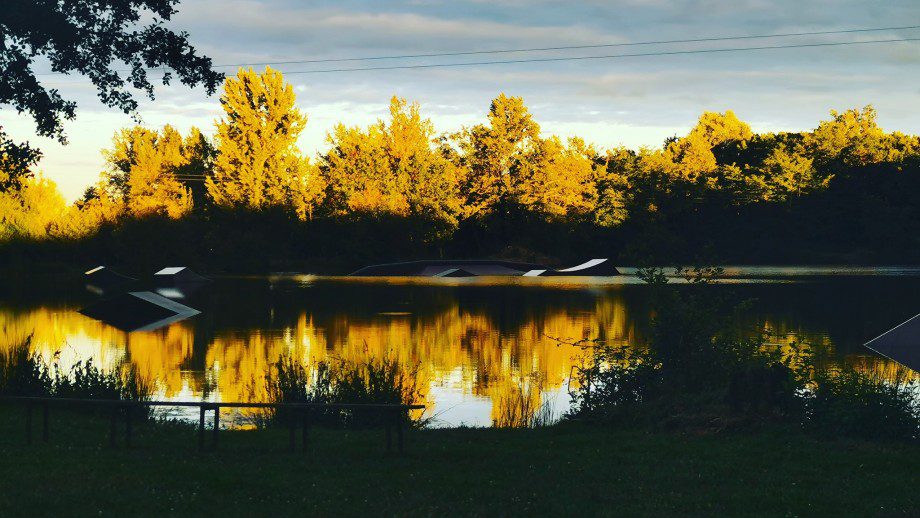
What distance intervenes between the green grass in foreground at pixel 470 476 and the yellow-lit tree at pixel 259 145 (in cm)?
7704

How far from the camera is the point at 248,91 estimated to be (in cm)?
9012

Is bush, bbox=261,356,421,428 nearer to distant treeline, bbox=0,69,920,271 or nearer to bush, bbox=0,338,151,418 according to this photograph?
bush, bbox=0,338,151,418

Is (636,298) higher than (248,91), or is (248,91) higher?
(248,91)

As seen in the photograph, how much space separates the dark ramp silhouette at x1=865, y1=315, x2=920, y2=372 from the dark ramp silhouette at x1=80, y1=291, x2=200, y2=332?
2405 cm

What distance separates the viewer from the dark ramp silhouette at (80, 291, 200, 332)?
38.7 metres

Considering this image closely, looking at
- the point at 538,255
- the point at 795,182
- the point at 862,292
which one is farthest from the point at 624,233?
the point at 862,292

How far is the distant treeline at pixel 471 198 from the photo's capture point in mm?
89188

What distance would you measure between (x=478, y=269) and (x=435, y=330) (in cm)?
5348

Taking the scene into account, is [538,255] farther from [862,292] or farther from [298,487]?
[298,487]

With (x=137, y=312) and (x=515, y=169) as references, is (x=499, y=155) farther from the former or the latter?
(x=137, y=312)

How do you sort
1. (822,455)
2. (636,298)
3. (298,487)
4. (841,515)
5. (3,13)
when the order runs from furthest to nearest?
1. (636,298)
2. (3,13)
3. (822,455)
4. (298,487)
5. (841,515)

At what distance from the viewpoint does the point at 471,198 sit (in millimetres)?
96188

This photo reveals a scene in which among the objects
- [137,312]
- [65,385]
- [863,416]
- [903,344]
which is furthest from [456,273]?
[863,416]

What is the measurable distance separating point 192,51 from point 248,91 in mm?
70634
